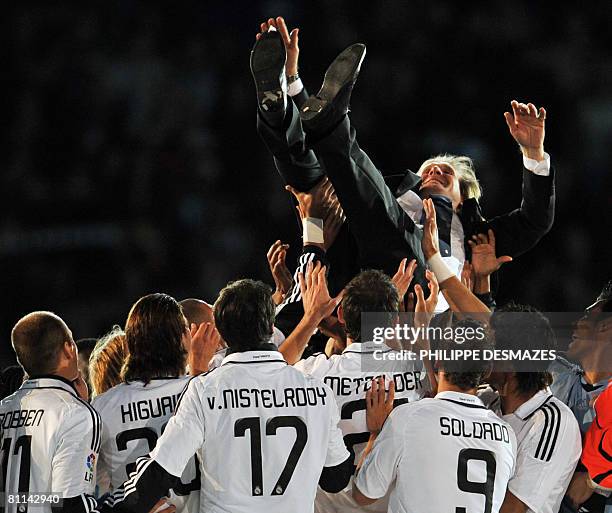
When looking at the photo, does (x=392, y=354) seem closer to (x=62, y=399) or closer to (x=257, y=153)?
(x=62, y=399)

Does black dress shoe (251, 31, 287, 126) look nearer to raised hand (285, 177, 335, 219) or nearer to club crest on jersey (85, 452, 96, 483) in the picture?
raised hand (285, 177, 335, 219)

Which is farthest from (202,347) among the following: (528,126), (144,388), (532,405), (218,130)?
(218,130)

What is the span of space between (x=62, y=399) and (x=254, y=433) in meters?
0.71

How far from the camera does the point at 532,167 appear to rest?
445cm

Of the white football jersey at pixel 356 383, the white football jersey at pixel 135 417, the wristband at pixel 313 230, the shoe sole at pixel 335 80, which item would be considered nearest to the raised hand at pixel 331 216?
the wristband at pixel 313 230

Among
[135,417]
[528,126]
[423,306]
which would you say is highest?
[528,126]

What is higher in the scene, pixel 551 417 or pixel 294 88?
pixel 294 88

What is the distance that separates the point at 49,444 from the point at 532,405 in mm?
1692

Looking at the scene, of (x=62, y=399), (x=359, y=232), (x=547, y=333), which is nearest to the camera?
(x=62, y=399)

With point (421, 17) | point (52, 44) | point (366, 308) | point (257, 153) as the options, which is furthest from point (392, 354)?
point (52, 44)

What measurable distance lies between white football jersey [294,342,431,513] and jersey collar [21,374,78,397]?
2.85 feet

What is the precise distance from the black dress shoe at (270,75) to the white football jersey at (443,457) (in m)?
1.46

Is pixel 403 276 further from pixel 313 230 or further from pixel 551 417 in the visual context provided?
pixel 551 417

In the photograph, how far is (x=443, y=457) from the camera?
10.1 ft
